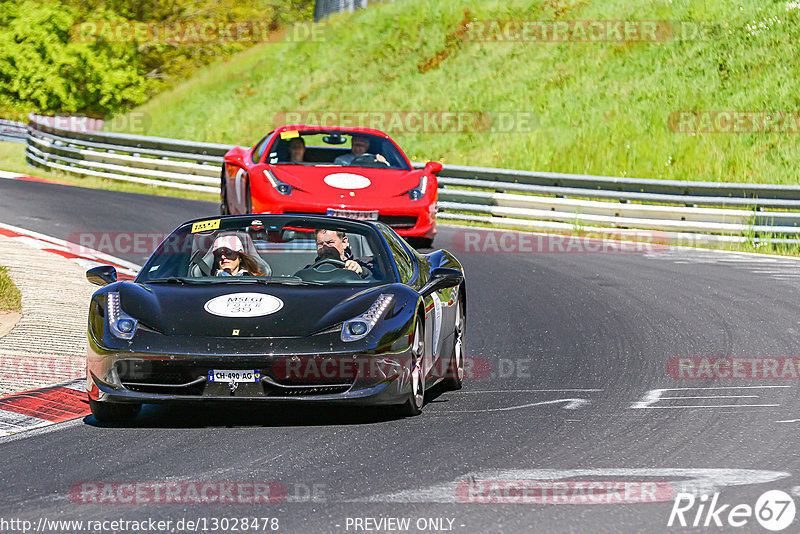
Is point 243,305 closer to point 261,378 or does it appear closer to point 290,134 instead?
point 261,378

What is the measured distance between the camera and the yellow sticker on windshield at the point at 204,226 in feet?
26.5

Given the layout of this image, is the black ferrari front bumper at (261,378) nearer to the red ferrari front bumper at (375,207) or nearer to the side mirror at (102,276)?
the side mirror at (102,276)

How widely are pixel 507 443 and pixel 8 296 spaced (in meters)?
6.22

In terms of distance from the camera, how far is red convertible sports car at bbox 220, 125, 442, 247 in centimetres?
1412

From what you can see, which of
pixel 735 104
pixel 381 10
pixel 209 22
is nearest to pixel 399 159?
pixel 735 104

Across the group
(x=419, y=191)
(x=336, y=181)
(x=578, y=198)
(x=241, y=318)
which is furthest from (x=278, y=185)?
(x=241, y=318)

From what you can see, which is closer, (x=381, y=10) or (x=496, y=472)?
(x=496, y=472)

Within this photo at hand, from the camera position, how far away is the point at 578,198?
20.1 metres

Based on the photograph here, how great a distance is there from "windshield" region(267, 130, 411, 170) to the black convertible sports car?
7.20m

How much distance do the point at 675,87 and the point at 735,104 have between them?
2.09 meters

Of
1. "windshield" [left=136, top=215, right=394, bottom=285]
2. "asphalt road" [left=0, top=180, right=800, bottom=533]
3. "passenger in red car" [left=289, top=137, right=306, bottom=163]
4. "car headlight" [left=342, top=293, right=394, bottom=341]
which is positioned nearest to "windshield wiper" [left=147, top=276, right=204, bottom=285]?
"windshield" [left=136, top=215, right=394, bottom=285]

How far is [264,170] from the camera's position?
47.8 feet

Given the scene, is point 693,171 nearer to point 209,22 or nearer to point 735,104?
point 735,104

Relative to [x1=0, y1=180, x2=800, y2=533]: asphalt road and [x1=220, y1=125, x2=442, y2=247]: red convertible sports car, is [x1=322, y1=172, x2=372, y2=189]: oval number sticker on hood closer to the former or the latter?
[x1=220, y1=125, x2=442, y2=247]: red convertible sports car
